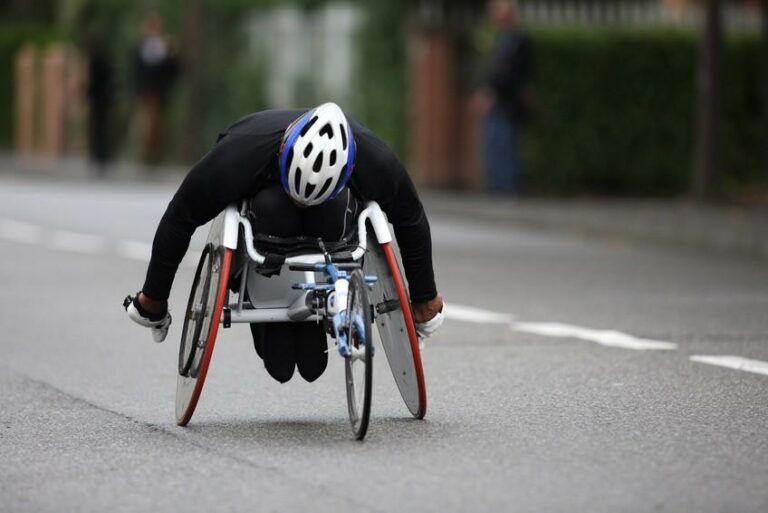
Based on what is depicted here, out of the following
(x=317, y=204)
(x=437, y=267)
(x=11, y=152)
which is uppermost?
(x=317, y=204)

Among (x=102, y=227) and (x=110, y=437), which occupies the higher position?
(x=110, y=437)

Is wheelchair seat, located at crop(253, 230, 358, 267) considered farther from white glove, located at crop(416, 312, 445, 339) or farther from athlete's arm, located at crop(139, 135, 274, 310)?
white glove, located at crop(416, 312, 445, 339)

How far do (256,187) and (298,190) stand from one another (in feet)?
0.91

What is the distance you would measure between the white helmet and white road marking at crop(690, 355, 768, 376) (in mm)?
2919

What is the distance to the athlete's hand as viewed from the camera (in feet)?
28.0

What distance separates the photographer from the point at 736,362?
10.5 m

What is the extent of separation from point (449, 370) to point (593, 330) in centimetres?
196

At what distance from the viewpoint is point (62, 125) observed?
39.9 meters

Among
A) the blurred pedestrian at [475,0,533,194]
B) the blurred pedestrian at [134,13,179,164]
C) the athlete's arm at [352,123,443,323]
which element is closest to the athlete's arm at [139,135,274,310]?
the athlete's arm at [352,123,443,323]

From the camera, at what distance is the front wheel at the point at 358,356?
25.0ft

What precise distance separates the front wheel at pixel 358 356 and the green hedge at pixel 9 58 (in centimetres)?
3608

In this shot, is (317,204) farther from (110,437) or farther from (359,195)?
(110,437)

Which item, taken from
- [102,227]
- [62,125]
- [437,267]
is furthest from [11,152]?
[437,267]

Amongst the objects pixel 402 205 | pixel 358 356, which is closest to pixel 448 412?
pixel 402 205
